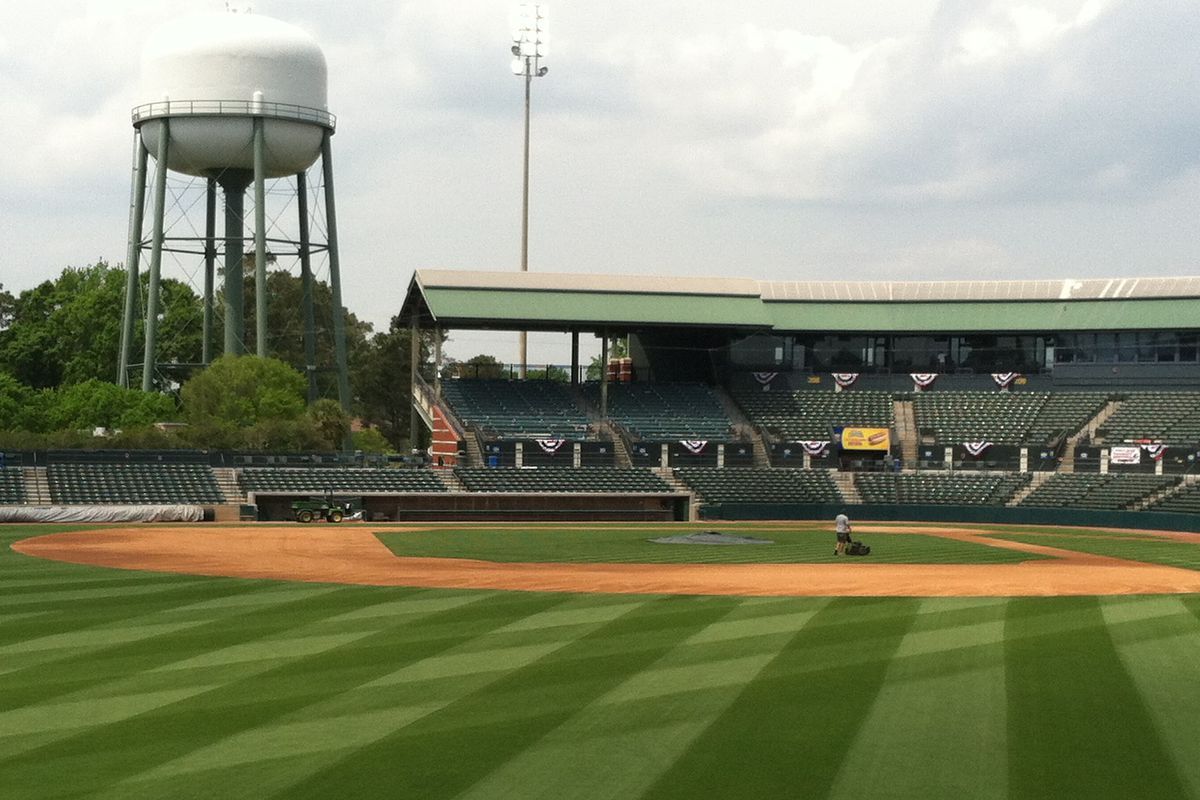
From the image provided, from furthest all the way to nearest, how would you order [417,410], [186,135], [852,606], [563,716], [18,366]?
[18,366] → [417,410] → [186,135] → [852,606] → [563,716]

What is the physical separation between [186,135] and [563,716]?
67027 mm

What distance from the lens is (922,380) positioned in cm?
8900

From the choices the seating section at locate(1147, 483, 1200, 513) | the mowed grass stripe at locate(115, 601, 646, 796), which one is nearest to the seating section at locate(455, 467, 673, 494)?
the seating section at locate(1147, 483, 1200, 513)

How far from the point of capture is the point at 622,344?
16012cm

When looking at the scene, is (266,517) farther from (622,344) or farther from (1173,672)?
(622,344)

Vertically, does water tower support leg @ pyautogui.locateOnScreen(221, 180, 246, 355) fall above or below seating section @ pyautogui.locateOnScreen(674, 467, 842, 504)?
above

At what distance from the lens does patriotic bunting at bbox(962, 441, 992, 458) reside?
79.7 metres

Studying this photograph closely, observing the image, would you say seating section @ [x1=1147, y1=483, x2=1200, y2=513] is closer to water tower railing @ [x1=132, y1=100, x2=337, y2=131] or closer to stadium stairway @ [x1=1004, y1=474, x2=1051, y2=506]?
stadium stairway @ [x1=1004, y1=474, x2=1051, y2=506]

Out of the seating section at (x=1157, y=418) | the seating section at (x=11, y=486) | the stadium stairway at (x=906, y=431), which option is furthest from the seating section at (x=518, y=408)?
the seating section at (x=1157, y=418)

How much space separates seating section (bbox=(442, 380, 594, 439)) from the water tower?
899 centimetres

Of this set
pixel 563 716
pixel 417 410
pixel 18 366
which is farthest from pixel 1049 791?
pixel 18 366

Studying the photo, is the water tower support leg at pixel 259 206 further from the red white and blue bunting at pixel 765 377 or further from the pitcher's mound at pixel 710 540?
the pitcher's mound at pixel 710 540

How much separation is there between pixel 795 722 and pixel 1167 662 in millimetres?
8336

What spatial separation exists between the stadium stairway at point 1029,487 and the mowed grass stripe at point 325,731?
187 ft
